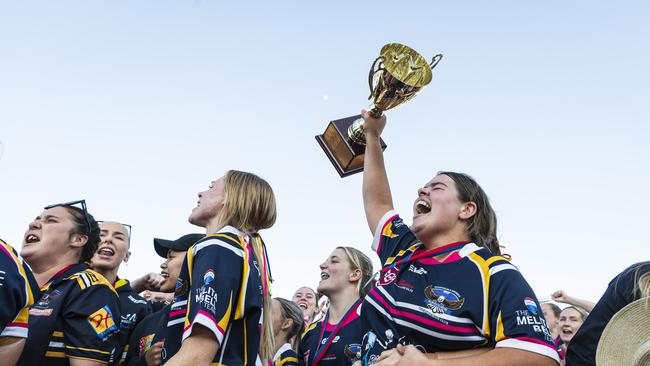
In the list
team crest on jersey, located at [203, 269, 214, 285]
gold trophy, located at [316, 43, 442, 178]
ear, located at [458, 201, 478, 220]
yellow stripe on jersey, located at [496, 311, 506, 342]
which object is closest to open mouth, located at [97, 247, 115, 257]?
gold trophy, located at [316, 43, 442, 178]

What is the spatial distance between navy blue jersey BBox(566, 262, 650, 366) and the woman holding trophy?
1.32 feet

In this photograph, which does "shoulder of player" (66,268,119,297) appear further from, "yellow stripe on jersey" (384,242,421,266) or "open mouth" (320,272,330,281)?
"open mouth" (320,272,330,281)

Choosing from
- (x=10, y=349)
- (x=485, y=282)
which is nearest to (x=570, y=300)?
(x=485, y=282)

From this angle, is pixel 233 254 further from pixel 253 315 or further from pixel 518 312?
pixel 518 312

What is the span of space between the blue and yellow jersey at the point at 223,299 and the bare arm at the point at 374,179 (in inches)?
36.8

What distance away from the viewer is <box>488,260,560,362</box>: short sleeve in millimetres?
2844

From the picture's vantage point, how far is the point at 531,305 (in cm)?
296

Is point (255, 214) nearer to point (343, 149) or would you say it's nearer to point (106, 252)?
point (343, 149)

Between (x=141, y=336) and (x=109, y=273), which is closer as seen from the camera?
(x=141, y=336)

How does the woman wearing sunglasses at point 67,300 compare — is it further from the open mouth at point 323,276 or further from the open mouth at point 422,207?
the open mouth at point 323,276

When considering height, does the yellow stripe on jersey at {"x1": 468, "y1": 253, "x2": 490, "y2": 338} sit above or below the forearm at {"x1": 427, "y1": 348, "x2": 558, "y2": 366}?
above

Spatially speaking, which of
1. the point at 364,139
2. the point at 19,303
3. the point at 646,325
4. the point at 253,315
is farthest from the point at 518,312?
the point at 19,303

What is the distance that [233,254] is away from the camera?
335 cm

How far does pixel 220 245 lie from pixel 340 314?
311 centimetres
